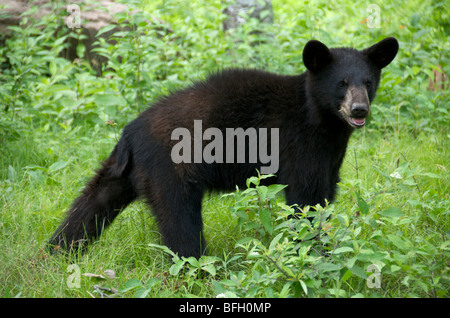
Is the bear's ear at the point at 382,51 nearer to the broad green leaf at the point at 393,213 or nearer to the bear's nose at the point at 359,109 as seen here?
the bear's nose at the point at 359,109

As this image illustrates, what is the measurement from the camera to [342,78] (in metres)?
3.93

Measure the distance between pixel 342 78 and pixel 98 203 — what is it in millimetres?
2143

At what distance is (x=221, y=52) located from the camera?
6867 millimetres

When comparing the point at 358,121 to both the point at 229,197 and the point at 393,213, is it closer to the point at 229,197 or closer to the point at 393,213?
the point at 393,213

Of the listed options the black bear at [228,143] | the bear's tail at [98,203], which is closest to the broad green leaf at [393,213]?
the black bear at [228,143]

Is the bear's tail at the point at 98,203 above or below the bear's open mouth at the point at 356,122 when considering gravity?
below

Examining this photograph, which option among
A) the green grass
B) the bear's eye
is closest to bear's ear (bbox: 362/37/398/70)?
the bear's eye

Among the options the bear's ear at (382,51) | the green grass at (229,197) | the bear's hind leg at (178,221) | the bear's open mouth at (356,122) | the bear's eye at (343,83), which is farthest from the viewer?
the bear's ear at (382,51)

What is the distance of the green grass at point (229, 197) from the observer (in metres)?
3.12

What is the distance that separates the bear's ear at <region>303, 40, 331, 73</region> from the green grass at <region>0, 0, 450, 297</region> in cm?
99

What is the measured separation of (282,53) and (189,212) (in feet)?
12.4

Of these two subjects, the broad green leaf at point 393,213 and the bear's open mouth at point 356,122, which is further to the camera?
the bear's open mouth at point 356,122

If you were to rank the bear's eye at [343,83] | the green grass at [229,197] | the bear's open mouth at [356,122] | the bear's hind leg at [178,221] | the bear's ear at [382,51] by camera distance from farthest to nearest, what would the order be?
the bear's ear at [382,51]
the bear's eye at [343,83]
the bear's open mouth at [356,122]
the bear's hind leg at [178,221]
the green grass at [229,197]
